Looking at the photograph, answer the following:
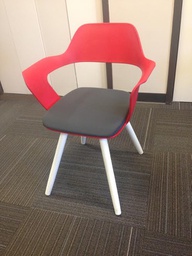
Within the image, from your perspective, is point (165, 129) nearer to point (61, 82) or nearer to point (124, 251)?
point (124, 251)

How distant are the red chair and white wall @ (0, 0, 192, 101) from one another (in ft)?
2.16

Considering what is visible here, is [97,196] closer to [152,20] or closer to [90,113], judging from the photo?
[90,113]

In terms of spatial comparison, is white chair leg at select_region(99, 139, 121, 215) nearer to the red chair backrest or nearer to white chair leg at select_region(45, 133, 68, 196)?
white chair leg at select_region(45, 133, 68, 196)

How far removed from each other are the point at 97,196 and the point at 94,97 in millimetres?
550

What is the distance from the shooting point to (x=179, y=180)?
1172 millimetres

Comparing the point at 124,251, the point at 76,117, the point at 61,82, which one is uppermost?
the point at 76,117

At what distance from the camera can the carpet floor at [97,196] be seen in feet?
3.04

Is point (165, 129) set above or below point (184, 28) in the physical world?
below

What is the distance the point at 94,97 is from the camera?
1121 millimetres

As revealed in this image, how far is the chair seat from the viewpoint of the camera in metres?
0.88

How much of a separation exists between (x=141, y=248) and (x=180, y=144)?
781 millimetres

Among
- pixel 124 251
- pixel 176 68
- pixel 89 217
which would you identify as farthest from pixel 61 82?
pixel 124 251

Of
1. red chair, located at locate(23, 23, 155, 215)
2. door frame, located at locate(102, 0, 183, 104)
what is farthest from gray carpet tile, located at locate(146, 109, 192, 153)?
red chair, located at locate(23, 23, 155, 215)

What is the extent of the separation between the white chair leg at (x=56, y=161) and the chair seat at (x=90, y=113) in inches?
4.0
